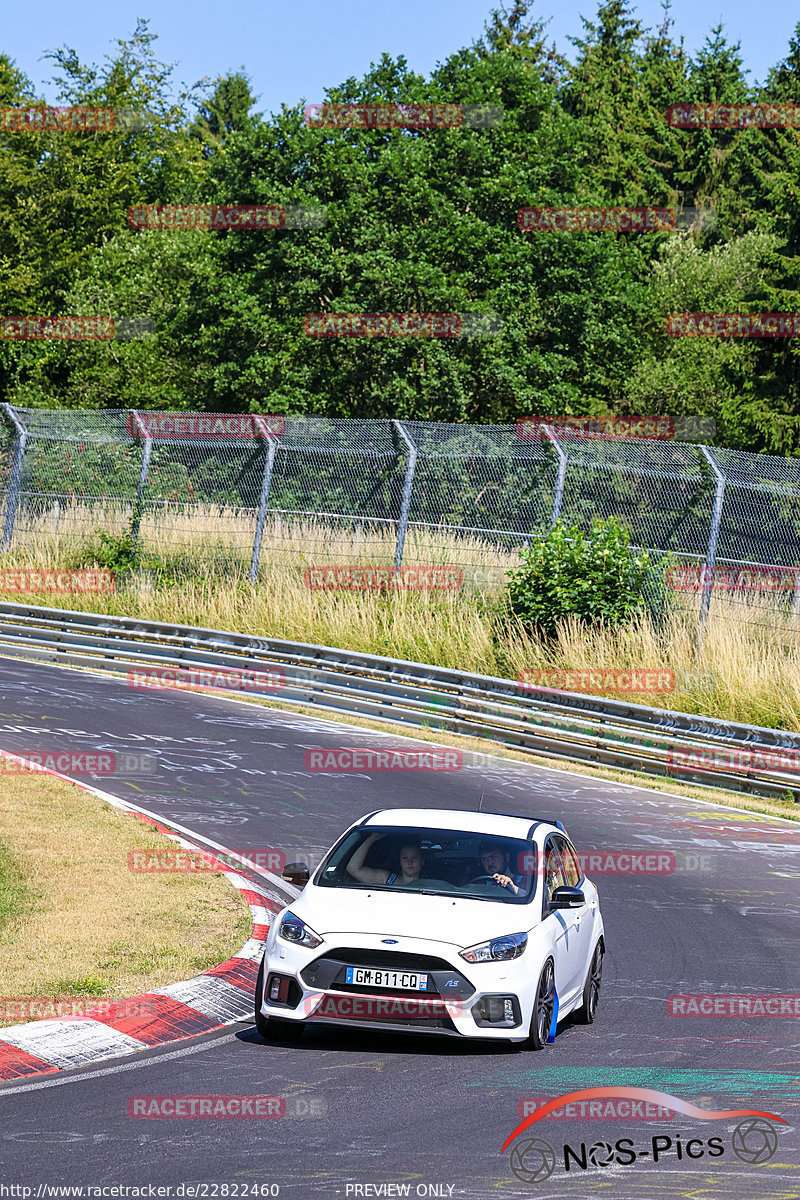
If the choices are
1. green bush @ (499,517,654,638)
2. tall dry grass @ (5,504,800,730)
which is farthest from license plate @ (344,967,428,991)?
green bush @ (499,517,654,638)

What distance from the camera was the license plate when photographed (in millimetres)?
7848

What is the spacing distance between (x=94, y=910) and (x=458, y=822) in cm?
317

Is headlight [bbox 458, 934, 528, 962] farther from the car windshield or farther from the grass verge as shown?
the grass verge

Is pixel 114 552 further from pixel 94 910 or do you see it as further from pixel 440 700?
pixel 94 910

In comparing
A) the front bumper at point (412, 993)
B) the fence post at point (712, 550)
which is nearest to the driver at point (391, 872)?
the front bumper at point (412, 993)

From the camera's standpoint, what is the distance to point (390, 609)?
81.3 ft

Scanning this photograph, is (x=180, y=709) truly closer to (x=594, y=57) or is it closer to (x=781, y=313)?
(x=781, y=313)

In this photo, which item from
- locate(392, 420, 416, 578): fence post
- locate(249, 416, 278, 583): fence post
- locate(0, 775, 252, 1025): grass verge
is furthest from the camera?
locate(249, 416, 278, 583): fence post

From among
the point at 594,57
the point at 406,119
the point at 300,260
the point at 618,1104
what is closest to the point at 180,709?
the point at 618,1104

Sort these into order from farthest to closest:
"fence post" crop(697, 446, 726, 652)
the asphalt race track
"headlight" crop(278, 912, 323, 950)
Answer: "fence post" crop(697, 446, 726, 652) → "headlight" crop(278, 912, 323, 950) → the asphalt race track

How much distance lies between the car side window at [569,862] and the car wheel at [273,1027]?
222 centimetres

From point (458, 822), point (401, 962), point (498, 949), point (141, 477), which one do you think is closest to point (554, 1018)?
point (498, 949)

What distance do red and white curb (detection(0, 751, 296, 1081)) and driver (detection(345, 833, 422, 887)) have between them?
42.9 inches

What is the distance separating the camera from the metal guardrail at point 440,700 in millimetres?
19031
